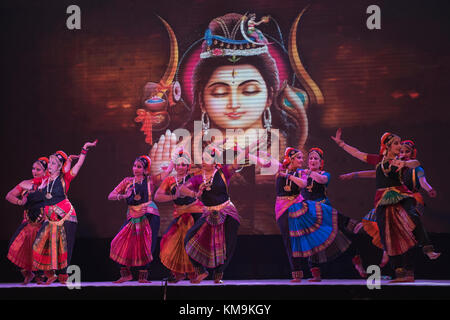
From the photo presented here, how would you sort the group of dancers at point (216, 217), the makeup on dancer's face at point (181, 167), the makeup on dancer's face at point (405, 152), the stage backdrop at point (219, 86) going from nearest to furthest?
the group of dancers at point (216, 217)
the makeup on dancer's face at point (405, 152)
the makeup on dancer's face at point (181, 167)
the stage backdrop at point (219, 86)

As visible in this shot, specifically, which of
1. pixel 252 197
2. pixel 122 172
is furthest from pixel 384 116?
pixel 122 172

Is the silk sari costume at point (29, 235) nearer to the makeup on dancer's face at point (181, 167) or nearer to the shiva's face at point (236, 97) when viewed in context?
the makeup on dancer's face at point (181, 167)

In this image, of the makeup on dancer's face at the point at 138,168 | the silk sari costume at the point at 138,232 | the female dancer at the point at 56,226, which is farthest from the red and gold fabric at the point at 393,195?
the female dancer at the point at 56,226

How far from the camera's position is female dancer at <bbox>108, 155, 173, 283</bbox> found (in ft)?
18.4

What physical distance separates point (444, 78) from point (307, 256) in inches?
91.8

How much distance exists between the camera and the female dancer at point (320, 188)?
17.9 feet

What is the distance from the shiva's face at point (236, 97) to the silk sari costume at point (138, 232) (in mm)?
1187

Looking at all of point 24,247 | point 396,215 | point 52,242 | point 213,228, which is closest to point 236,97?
point 213,228

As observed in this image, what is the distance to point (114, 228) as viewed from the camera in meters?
6.33

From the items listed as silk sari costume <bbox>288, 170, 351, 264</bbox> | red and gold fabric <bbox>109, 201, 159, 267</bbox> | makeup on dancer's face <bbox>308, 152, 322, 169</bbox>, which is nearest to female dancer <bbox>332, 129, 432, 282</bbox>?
silk sari costume <bbox>288, 170, 351, 264</bbox>

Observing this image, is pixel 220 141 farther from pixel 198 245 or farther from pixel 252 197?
pixel 198 245

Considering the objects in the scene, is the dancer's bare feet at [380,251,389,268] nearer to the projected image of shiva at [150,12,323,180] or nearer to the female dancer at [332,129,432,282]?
the female dancer at [332,129,432,282]

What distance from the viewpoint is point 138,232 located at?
562cm

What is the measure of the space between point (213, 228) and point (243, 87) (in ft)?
5.64
